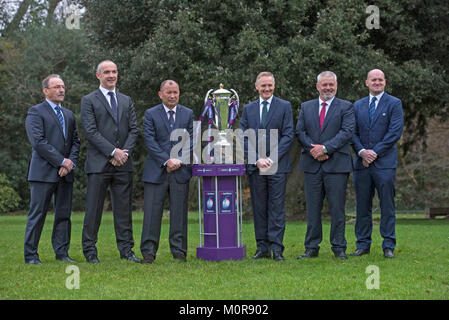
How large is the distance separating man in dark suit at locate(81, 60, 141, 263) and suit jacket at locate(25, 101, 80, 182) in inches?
15.4

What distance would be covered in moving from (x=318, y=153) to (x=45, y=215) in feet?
11.9

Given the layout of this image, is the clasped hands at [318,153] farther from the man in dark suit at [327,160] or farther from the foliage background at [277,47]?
the foliage background at [277,47]

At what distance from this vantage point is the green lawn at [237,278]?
5.68 meters

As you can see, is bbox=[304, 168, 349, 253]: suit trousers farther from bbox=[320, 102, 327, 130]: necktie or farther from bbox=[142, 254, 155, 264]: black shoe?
bbox=[142, 254, 155, 264]: black shoe

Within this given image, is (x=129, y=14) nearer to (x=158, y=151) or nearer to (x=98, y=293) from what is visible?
(x=158, y=151)

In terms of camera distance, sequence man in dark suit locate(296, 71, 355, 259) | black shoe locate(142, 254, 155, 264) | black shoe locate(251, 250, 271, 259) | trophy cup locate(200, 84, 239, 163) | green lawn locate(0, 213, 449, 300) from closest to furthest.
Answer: green lawn locate(0, 213, 449, 300), black shoe locate(142, 254, 155, 264), man in dark suit locate(296, 71, 355, 259), black shoe locate(251, 250, 271, 259), trophy cup locate(200, 84, 239, 163)

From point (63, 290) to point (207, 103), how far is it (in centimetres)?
333

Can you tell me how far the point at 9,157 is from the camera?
26438 mm

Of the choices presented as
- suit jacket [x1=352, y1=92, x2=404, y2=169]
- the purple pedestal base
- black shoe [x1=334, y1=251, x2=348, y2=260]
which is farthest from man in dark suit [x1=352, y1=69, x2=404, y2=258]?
the purple pedestal base

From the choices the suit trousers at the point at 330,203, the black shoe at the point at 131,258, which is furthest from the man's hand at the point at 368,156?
the black shoe at the point at 131,258

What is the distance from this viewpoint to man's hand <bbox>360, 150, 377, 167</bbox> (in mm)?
7945

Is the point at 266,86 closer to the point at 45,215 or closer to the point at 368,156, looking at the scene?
the point at 368,156

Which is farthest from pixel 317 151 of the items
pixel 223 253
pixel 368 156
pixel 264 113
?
pixel 223 253

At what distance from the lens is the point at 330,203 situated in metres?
7.96
